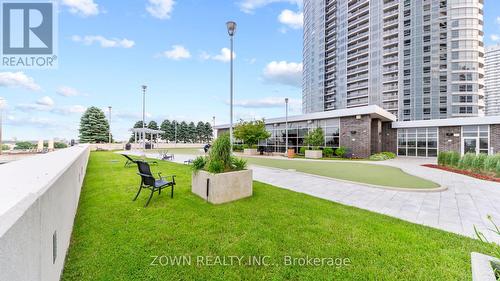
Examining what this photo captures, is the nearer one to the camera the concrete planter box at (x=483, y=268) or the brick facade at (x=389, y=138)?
the concrete planter box at (x=483, y=268)

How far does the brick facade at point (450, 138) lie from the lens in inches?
766

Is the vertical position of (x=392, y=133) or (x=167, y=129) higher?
(x=167, y=129)

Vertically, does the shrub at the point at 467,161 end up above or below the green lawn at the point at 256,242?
above

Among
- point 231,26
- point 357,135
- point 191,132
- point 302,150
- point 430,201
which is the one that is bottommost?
point 430,201

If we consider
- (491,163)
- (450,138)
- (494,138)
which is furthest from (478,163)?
(450,138)

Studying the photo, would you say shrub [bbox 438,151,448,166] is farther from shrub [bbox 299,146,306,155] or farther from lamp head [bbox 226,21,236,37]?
lamp head [bbox 226,21,236,37]

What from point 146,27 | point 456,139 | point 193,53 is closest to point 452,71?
point 456,139

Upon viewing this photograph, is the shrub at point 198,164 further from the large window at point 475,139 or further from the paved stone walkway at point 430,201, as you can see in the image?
the large window at point 475,139

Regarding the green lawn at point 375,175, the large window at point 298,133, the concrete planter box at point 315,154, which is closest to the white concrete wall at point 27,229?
the green lawn at point 375,175

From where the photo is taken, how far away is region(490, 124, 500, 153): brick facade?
1748 cm

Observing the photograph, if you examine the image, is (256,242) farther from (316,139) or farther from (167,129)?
(167,129)

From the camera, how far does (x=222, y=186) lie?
212 inches

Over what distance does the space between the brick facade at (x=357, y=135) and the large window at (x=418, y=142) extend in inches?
290

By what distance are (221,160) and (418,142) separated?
2488 centimetres
